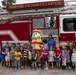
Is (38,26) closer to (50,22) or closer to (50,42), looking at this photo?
(50,22)

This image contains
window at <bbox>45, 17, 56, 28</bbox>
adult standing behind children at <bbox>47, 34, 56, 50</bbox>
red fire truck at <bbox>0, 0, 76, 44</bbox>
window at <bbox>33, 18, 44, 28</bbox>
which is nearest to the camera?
adult standing behind children at <bbox>47, 34, 56, 50</bbox>

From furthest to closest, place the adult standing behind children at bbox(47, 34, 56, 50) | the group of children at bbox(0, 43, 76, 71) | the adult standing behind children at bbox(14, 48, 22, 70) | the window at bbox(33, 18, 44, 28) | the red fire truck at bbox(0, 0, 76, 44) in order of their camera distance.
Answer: the window at bbox(33, 18, 44, 28) < the red fire truck at bbox(0, 0, 76, 44) < the adult standing behind children at bbox(47, 34, 56, 50) < the adult standing behind children at bbox(14, 48, 22, 70) < the group of children at bbox(0, 43, 76, 71)

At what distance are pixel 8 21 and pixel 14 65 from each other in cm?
225

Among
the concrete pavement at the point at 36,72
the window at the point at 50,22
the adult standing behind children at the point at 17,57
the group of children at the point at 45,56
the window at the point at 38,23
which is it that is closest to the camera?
the concrete pavement at the point at 36,72

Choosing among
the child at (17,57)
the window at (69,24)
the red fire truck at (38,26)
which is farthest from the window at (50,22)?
the child at (17,57)

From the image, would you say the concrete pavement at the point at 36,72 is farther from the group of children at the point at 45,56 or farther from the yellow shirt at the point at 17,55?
the yellow shirt at the point at 17,55

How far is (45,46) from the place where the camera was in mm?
10523

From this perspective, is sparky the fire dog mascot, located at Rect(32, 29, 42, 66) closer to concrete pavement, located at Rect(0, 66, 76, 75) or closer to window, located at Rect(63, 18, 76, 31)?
concrete pavement, located at Rect(0, 66, 76, 75)

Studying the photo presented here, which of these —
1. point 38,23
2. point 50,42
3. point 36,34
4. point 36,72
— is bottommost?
point 36,72

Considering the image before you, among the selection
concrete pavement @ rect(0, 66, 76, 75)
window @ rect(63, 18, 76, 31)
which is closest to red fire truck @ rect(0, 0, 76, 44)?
window @ rect(63, 18, 76, 31)

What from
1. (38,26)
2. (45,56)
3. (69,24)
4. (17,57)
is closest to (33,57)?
(45,56)

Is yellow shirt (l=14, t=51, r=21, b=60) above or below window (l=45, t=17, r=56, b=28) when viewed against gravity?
below

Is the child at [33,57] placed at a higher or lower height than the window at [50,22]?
lower

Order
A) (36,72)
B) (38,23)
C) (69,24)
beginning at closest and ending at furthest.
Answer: (36,72) → (69,24) → (38,23)
